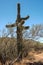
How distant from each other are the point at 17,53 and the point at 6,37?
1.95m

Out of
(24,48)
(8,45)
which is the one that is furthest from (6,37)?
(24,48)

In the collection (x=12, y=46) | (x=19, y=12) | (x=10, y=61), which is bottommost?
(x=10, y=61)

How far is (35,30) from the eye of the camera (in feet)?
47.2

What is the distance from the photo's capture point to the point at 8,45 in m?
14.1

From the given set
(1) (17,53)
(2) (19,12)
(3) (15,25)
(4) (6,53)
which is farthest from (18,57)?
(2) (19,12)

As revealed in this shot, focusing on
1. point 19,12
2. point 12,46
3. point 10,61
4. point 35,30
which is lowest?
point 10,61

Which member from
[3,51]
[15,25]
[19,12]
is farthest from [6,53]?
[19,12]

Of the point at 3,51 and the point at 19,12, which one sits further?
the point at 19,12

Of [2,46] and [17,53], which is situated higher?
[2,46]

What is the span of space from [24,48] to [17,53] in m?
0.71

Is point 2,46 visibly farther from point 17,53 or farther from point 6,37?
point 17,53

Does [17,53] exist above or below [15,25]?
below

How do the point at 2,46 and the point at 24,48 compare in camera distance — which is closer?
the point at 2,46

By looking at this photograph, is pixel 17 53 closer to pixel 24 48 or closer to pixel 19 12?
pixel 24 48
